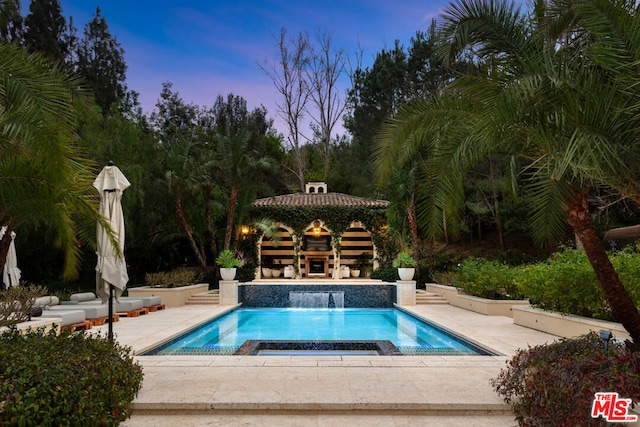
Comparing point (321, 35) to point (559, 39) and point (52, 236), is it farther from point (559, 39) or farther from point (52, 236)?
point (559, 39)

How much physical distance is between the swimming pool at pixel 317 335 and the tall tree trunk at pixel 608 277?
3248 millimetres

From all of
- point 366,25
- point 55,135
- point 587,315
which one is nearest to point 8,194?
point 55,135

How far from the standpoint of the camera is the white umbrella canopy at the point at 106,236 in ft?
21.2

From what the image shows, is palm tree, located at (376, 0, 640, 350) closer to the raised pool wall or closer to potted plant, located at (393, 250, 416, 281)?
potted plant, located at (393, 250, 416, 281)

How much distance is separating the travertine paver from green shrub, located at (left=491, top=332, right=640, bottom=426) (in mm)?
339

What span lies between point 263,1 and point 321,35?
6.50 m

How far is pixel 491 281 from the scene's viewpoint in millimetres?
12289

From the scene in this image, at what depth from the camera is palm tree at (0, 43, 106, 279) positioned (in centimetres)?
468

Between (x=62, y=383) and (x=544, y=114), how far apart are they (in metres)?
4.64

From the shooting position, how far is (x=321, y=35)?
30.6 meters

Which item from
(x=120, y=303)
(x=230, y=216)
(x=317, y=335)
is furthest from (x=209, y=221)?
(x=317, y=335)

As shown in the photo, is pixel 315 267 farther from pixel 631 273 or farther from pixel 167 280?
pixel 631 273

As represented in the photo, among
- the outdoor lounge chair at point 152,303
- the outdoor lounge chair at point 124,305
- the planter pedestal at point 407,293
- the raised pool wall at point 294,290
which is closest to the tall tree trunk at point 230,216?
the raised pool wall at point 294,290

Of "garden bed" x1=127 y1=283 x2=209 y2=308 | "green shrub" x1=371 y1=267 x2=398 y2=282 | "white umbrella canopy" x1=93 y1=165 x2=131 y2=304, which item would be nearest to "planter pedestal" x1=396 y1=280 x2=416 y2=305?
"green shrub" x1=371 y1=267 x2=398 y2=282
